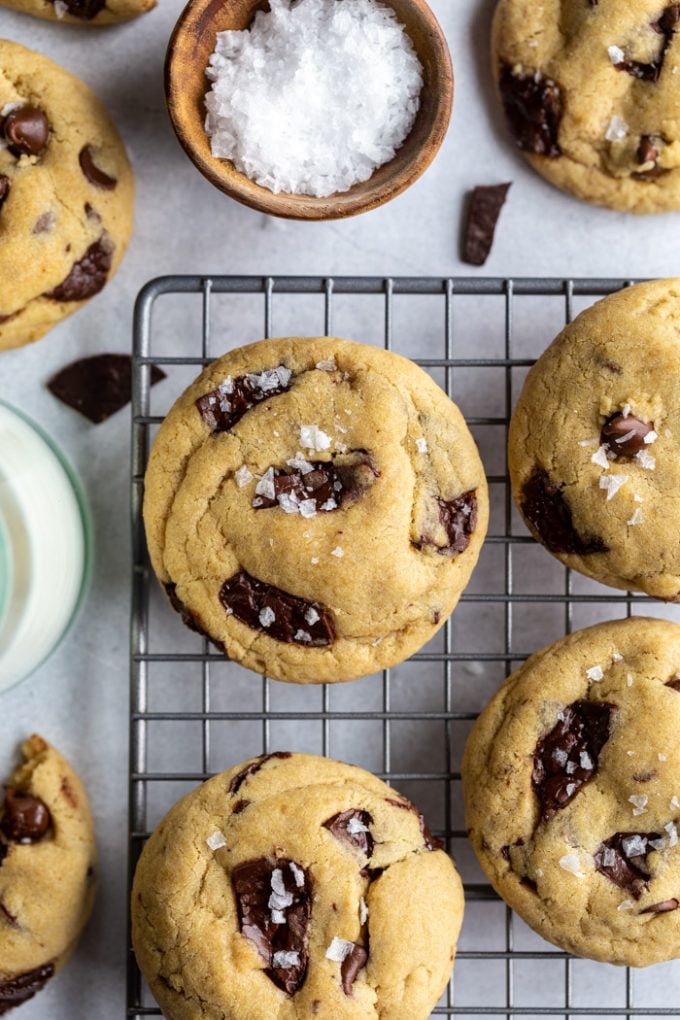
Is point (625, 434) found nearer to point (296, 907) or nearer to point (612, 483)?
point (612, 483)

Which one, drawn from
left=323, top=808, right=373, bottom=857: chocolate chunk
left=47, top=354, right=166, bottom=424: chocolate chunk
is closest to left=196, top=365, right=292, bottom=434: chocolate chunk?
left=47, top=354, right=166, bottom=424: chocolate chunk

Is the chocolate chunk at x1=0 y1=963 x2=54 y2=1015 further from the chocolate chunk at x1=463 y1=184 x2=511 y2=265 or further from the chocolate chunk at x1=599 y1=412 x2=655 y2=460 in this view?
the chocolate chunk at x1=463 y1=184 x2=511 y2=265

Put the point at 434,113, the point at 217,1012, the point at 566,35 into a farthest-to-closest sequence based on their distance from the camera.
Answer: the point at 566,35
the point at 434,113
the point at 217,1012

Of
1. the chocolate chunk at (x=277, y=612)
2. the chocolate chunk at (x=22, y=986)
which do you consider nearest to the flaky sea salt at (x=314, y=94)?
the chocolate chunk at (x=277, y=612)

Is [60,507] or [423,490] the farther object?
[60,507]

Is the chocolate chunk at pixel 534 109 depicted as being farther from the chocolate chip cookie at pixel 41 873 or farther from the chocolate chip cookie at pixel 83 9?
the chocolate chip cookie at pixel 41 873

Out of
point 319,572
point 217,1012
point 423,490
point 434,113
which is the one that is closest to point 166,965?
point 217,1012

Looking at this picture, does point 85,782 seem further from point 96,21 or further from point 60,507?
point 96,21
